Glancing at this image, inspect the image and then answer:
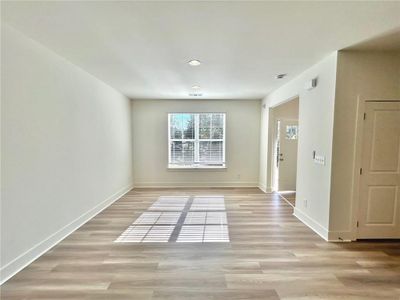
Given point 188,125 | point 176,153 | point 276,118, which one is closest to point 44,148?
point 176,153

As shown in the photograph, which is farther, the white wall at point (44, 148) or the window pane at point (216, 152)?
the window pane at point (216, 152)

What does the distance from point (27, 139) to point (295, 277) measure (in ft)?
10.4

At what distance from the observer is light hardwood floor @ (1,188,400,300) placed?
86.2 inches

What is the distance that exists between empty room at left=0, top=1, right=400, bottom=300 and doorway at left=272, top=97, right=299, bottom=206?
1251mm

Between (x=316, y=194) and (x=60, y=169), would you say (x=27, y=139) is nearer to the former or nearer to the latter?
(x=60, y=169)

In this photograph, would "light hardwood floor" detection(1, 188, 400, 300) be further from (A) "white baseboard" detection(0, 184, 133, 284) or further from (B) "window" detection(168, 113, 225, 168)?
(B) "window" detection(168, 113, 225, 168)

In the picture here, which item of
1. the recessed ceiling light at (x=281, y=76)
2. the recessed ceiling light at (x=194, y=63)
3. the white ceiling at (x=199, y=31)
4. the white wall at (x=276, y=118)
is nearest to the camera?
the white ceiling at (x=199, y=31)

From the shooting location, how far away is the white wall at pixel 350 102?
3133mm

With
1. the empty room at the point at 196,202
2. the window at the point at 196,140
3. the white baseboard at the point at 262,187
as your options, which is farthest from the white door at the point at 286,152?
the window at the point at 196,140

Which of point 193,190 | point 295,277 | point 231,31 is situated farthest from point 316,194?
point 193,190

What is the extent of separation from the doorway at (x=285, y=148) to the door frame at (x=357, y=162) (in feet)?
9.86

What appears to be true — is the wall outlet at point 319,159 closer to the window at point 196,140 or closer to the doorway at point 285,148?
the doorway at point 285,148

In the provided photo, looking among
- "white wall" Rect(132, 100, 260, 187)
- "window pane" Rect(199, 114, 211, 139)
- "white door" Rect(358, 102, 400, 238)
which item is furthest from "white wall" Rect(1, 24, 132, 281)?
"white door" Rect(358, 102, 400, 238)

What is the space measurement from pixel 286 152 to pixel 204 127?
234cm
